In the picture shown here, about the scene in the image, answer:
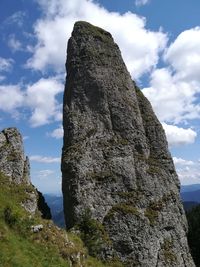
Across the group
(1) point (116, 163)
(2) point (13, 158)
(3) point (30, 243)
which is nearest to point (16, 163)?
(2) point (13, 158)

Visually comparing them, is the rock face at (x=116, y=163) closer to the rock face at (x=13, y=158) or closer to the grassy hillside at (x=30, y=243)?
the rock face at (x=13, y=158)

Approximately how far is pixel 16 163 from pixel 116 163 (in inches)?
588

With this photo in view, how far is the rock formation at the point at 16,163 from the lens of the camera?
5316 cm

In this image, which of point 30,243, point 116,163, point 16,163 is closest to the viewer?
point 30,243

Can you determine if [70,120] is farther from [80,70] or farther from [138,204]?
[138,204]

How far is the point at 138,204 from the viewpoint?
6041 cm

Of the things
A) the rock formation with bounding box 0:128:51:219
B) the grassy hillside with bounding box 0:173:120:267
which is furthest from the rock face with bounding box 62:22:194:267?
the grassy hillside with bounding box 0:173:120:267

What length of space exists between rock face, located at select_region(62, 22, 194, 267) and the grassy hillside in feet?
24.7

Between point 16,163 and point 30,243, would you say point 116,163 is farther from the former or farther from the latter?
point 30,243

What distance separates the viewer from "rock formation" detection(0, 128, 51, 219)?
2093 inches

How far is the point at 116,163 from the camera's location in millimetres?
62719

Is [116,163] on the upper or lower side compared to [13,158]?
lower

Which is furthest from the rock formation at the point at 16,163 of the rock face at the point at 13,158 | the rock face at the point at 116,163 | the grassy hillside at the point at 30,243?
the rock face at the point at 116,163

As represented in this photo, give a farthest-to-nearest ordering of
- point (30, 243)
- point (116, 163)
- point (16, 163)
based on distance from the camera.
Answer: point (116, 163), point (16, 163), point (30, 243)
